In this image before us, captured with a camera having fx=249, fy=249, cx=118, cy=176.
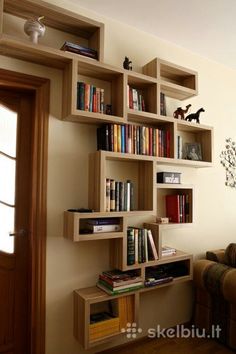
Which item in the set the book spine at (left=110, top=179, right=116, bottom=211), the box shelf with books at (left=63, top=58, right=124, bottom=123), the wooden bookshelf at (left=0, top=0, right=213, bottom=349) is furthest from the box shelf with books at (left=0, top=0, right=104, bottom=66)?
the book spine at (left=110, top=179, right=116, bottom=211)

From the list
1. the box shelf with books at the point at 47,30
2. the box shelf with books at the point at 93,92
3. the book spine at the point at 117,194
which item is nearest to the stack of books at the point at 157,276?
the book spine at the point at 117,194

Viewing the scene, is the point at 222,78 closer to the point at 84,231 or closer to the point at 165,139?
the point at 165,139

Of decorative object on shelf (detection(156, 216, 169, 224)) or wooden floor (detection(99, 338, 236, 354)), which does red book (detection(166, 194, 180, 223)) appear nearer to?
decorative object on shelf (detection(156, 216, 169, 224))

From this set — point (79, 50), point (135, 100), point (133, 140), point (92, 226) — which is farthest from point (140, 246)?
point (79, 50)

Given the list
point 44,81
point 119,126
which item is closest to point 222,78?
point 119,126

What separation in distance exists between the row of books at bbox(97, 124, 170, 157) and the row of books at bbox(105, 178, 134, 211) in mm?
261

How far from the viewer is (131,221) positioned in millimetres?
2195

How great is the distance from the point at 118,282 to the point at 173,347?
869 mm

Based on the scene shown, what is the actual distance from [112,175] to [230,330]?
166 centimetres

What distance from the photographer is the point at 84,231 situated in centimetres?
185

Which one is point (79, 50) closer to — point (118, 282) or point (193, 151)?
point (193, 151)

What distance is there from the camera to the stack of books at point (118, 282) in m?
1.84

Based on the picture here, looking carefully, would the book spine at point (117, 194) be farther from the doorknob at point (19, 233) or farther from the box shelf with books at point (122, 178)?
the doorknob at point (19, 233)

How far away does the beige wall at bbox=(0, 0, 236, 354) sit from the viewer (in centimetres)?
184
